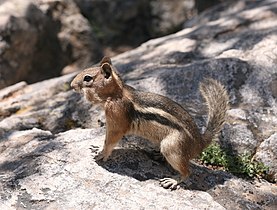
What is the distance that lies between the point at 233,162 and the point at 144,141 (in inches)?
38.5

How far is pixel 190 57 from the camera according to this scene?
273 inches

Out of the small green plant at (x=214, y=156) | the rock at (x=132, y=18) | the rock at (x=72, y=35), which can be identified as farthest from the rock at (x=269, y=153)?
the rock at (x=132, y=18)

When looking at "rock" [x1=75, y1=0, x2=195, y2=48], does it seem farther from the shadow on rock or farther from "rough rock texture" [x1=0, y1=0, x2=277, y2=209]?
the shadow on rock

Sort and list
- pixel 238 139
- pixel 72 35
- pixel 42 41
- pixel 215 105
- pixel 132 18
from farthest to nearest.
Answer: pixel 132 18 < pixel 72 35 < pixel 42 41 < pixel 238 139 < pixel 215 105

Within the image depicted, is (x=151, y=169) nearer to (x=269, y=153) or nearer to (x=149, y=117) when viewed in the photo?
(x=149, y=117)

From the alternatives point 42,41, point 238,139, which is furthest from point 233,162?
point 42,41

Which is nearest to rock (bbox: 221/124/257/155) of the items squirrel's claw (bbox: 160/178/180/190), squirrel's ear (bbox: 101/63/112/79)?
squirrel's claw (bbox: 160/178/180/190)

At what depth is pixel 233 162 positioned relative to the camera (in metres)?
4.92

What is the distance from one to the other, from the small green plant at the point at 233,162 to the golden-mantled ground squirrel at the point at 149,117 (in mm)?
406

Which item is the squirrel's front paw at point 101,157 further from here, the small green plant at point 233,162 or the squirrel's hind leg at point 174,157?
the small green plant at point 233,162

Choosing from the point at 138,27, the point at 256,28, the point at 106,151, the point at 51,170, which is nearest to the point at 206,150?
the point at 106,151

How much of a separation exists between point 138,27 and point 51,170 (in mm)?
9966

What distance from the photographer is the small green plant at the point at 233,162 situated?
15.9ft

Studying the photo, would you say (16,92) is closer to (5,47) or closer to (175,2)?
(5,47)
